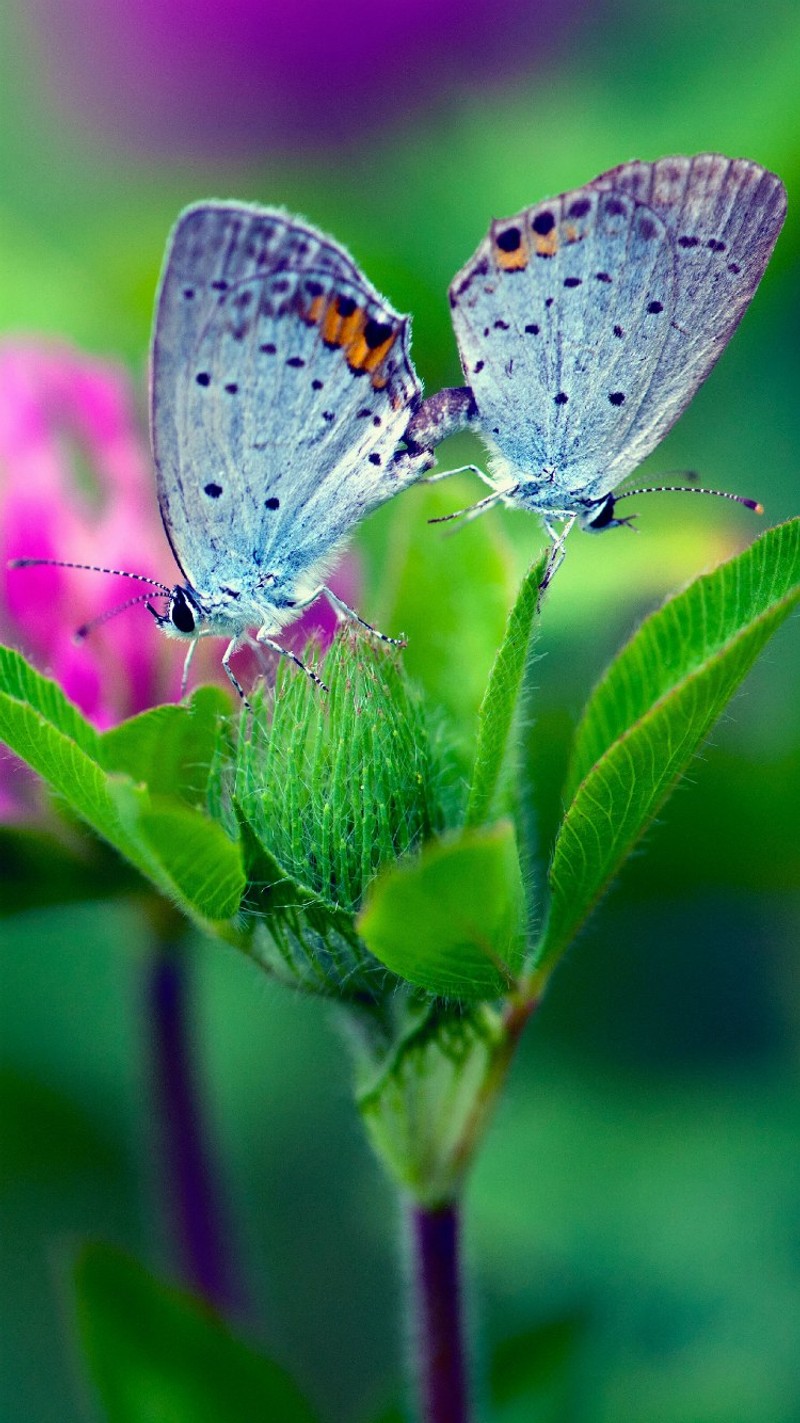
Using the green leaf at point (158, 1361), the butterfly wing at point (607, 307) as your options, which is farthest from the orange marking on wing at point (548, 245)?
the green leaf at point (158, 1361)

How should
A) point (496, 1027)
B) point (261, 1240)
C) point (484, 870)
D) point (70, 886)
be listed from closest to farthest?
point (484, 870) < point (496, 1027) < point (70, 886) < point (261, 1240)

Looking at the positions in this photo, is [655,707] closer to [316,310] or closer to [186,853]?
[186,853]

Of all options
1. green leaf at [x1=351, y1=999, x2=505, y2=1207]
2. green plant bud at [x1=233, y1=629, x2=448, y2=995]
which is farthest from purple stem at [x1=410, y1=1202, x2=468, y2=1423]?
green plant bud at [x1=233, y1=629, x2=448, y2=995]

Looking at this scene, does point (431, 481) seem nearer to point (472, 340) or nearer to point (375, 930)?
point (472, 340)

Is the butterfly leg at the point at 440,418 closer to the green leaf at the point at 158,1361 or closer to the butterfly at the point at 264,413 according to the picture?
the butterfly at the point at 264,413

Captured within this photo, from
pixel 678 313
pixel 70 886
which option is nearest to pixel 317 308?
pixel 678 313

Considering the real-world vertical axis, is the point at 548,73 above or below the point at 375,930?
above
